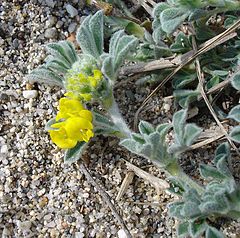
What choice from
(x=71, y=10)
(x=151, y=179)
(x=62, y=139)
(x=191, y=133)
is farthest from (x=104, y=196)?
(x=71, y=10)

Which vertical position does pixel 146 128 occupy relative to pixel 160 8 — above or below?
below

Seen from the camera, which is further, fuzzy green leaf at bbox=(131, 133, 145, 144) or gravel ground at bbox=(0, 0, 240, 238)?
gravel ground at bbox=(0, 0, 240, 238)

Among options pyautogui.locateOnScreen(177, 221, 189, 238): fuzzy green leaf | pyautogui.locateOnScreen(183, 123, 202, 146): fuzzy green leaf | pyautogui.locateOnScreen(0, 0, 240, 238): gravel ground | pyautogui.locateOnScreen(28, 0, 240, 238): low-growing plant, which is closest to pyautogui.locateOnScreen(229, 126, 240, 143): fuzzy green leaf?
pyautogui.locateOnScreen(28, 0, 240, 238): low-growing plant

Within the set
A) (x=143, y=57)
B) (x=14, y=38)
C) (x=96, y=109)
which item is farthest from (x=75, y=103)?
(x=14, y=38)

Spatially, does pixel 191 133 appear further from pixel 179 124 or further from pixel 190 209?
pixel 190 209

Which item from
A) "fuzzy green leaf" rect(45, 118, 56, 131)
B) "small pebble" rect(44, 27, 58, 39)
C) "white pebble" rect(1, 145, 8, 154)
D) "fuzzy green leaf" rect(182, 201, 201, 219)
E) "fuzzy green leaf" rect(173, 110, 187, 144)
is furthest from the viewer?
"small pebble" rect(44, 27, 58, 39)

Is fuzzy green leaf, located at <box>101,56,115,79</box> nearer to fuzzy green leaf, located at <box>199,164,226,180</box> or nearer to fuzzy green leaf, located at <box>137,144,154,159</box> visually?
fuzzy green leaf, located at <box>137,144,154,159</box>

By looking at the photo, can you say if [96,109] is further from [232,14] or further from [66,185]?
[232,14]
